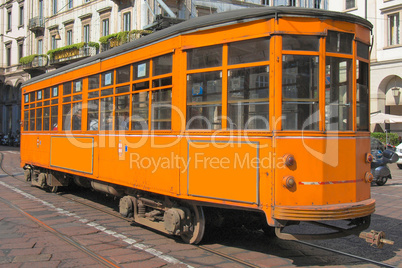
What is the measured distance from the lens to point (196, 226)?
17.6 feet

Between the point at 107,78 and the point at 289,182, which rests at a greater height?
the point at 107,78

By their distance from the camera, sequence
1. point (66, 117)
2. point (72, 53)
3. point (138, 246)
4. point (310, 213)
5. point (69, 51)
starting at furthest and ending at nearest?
point (69, 51)
point (72, 53)
point (66, 117)
point (138, 246)
point (310, 213)

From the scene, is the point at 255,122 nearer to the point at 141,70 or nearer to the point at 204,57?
the point at 204,57

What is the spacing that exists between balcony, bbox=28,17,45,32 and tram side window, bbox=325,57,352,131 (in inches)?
1317

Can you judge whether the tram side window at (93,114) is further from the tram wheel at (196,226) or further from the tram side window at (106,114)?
the tram wheel at (196,226)

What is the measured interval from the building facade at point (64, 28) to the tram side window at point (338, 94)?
13.7 m

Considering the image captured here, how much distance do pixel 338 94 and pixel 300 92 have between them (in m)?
0.52

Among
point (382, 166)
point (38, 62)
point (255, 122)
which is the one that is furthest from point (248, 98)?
point (38, 62)

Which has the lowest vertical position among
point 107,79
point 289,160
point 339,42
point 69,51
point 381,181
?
point 381,181

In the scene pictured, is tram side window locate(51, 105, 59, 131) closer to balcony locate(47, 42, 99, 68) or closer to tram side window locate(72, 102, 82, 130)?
tram side window locate(72, 102, 82, 130)

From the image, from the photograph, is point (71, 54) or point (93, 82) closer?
point (93, 82)

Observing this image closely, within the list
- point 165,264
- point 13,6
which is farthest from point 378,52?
point 13,6

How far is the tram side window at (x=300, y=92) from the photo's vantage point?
449 cm

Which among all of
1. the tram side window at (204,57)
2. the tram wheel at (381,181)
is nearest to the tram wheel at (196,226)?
the tram side window at (204,57)
